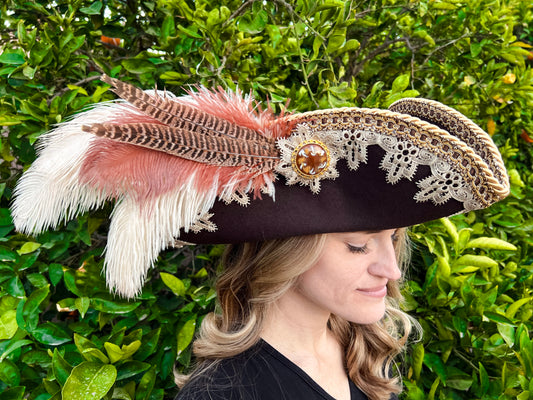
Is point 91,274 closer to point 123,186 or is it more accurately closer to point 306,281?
point 123,186

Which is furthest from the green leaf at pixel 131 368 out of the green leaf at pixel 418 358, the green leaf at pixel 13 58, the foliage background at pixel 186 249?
the green leaf at pixel 13 58

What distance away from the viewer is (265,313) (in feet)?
5.00

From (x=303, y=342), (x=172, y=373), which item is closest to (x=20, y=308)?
(x=172, y=373)

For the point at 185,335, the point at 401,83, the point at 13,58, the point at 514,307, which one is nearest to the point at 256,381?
the point at 185,335

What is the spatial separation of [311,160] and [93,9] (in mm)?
1136

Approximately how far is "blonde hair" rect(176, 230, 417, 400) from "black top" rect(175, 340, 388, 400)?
0.12 feet

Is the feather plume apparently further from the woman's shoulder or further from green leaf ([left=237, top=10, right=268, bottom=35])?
green leaf ([left=237, top=10, right=268, bottom=35])

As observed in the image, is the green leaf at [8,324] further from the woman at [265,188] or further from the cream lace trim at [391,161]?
the cream lace trim at [391,161]

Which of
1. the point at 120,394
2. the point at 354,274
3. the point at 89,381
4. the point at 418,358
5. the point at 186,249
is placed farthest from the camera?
the point at 186,249

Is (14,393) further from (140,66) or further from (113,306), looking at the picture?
(140,66)

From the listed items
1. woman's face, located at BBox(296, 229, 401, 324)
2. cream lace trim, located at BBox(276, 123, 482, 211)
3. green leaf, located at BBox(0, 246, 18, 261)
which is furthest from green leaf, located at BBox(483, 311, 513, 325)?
green leaf, located at BBox(0, 246, 18, 261)

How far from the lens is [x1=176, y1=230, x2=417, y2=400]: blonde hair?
4.54 ft

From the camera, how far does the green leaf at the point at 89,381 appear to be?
1.42m

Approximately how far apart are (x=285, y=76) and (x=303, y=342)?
1.06m
